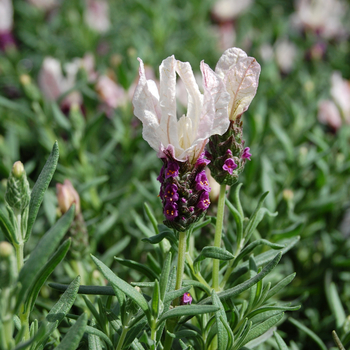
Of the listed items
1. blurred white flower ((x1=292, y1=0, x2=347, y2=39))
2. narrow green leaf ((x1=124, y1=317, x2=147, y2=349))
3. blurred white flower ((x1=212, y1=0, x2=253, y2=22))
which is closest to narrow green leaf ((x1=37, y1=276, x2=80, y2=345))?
narrow green leaf ((x1=124, y1=317, x2=147, y2=349))

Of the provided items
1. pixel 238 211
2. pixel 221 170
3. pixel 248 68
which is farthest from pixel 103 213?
pixel 248 68

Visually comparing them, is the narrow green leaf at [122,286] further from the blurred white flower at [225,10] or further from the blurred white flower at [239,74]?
the blurred white flower at [225,10]

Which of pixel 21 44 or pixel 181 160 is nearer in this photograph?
pixel 181 160

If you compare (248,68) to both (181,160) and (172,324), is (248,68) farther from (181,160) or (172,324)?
(172,324)

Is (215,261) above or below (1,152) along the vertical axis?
above

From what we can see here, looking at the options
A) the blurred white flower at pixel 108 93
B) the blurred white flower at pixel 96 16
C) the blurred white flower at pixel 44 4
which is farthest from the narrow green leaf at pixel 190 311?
the blurred white flower at pixel 44 4

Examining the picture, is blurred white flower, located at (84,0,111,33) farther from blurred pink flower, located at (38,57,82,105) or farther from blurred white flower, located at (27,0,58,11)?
blurred pink flower, located at (38,57,82,105)
